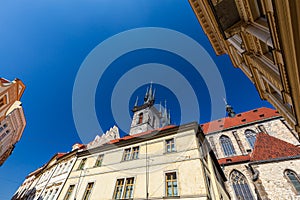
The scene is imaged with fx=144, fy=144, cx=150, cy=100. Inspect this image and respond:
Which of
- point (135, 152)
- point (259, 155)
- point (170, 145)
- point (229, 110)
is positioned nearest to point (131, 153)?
point (135, 152)

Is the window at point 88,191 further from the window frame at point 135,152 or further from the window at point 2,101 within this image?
the window at point 2,101

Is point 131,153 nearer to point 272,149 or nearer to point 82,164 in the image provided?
point 82,164

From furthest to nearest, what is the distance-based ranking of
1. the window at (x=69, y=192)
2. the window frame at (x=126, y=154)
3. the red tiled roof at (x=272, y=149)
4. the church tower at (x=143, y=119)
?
the church tower at (x=143, y=119), the red tiled roof at (x=272, y=149), the window frame at (x=126, y=154), the window at (x=69, y=192)

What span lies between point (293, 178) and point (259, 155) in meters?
3.75

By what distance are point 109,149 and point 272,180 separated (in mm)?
17836

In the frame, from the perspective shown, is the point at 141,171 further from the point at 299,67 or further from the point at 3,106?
the point at 3,106

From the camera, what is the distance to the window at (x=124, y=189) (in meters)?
11.0

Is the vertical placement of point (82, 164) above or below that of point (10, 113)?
below

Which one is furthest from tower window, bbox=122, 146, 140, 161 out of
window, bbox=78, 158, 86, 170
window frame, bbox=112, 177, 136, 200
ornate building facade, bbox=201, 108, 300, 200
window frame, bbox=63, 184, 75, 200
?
ornate building facade, bbox=201, 108, 300, 200

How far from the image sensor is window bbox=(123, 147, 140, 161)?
13520 millimetres

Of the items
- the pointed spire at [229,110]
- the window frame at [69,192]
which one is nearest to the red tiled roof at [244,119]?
the pointed spire at [229,110]

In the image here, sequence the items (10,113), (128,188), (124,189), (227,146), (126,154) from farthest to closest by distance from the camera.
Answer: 1. (227,146)
2. (10,113)
3. (126,154)
4. (128,188)
5. (124,189)

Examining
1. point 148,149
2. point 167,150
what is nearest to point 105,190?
point 148,149

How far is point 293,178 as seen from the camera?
14.8m
